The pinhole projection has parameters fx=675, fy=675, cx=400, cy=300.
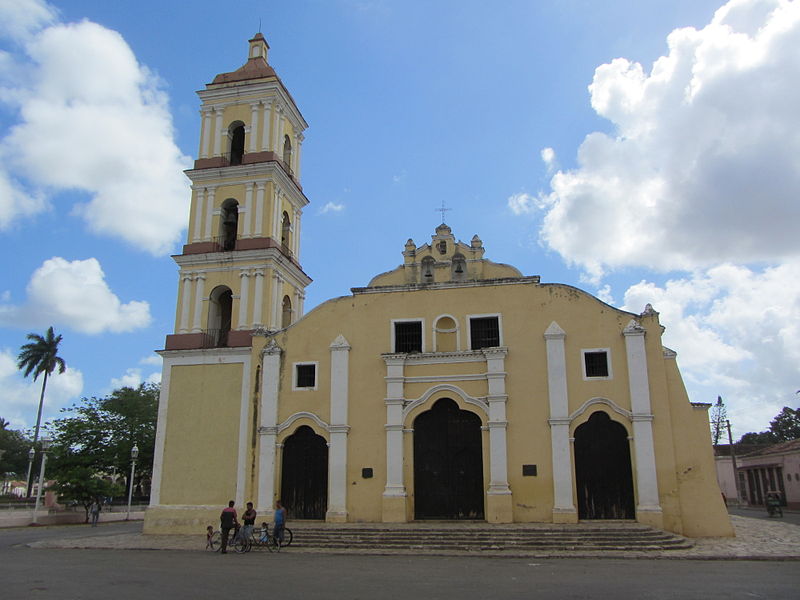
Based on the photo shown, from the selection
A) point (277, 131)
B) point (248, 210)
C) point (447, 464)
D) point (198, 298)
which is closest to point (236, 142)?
point (277, 131)

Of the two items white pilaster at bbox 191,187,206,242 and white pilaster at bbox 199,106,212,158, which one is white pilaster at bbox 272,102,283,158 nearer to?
white pilaster at bbox 199,106,212,158

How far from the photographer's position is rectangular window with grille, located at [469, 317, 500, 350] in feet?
72.2

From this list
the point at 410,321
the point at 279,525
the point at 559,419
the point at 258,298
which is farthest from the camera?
the point at 258,298

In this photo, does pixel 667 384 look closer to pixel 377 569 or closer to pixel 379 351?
pixel 379 351

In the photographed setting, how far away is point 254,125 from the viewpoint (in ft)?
87.0

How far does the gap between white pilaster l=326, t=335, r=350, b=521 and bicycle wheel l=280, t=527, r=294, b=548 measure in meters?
2.25

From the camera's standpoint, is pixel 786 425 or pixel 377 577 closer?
pixel 377 577

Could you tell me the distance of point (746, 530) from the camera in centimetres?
2252

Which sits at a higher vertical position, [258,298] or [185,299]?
[185,299]

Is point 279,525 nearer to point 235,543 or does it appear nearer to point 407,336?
point 235,543

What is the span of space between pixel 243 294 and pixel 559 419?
39.2ft

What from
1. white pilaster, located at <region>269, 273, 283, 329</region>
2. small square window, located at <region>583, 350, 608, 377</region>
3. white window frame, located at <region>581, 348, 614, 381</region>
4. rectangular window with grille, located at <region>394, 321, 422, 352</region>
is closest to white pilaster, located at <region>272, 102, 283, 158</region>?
white pilaster, located at <region>269, 273, 283, 329</region>

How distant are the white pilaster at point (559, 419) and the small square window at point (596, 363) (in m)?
0.71

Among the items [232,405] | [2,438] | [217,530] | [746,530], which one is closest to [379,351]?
[232,405]
